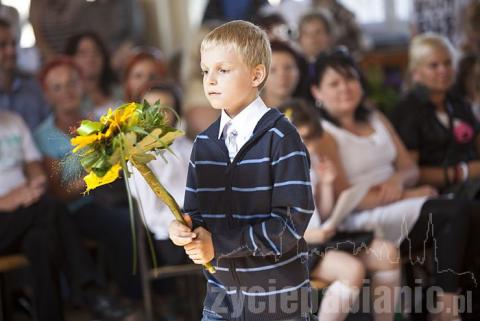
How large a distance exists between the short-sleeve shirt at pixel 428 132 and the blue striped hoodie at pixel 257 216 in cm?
198

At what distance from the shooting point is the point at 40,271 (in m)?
3.47

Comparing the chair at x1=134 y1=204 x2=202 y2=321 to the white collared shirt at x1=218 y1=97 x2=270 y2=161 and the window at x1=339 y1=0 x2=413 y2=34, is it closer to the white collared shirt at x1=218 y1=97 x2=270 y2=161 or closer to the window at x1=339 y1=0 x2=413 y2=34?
the white collared shirt at x1=218 y1=97 x2=270 y2=161

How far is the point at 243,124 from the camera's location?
1.97m

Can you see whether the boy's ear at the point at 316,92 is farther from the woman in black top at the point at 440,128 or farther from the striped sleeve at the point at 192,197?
the striped sleeve at the point at 192,197

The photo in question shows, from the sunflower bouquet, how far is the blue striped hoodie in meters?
0.14

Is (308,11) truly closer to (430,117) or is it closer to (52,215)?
(430,117)

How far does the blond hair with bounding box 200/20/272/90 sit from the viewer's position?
191 cm

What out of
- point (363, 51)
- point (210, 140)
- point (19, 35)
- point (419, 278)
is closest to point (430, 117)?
point (419, 278)

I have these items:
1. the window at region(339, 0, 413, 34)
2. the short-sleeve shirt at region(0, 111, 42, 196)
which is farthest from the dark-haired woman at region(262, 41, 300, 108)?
the window at region(339, 0, 413, 34)

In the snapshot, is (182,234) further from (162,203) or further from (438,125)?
(438,125)

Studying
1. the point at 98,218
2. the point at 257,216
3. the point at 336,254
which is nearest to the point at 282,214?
the point at 257,216

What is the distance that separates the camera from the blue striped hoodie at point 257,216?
1.89 meters

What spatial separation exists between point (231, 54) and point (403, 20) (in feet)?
15.4

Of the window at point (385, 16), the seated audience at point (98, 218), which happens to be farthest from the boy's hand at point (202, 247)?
the window at point (385, 16)
